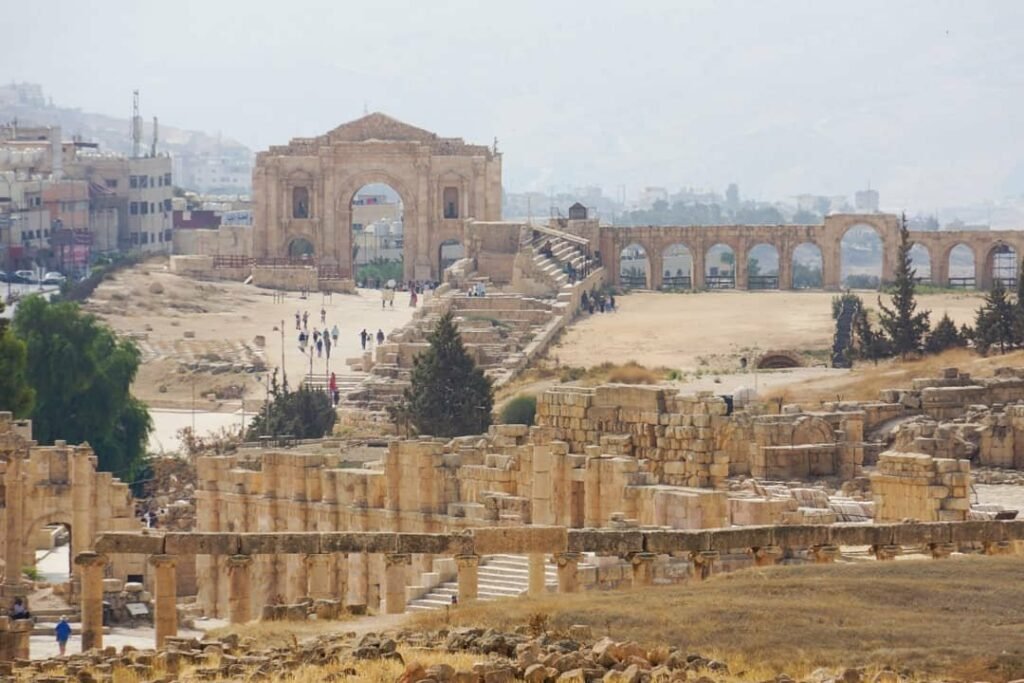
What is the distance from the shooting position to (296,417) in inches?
2739

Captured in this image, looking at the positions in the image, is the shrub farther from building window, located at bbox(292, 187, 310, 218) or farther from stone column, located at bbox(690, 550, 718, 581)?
building window, located at bbox(292, 187, 310, 218)

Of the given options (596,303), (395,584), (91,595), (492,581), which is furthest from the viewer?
(596,303)

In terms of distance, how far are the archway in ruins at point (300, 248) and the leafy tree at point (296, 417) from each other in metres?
53.0

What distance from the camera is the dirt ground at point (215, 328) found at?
282 feet

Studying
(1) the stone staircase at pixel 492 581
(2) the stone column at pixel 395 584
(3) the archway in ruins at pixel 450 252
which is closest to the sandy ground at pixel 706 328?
(3) the archway in ruins at pixel 450 252

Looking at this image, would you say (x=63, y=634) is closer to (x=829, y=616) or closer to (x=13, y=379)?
(x=829, y=616)

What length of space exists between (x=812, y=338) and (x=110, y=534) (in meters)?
53.5

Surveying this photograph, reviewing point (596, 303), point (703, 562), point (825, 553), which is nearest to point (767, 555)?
point (825, 553)

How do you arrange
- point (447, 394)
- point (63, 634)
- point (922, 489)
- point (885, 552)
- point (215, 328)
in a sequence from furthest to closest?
point (215, 328), point (447, 394), point (63, 634), point (922, 489), point (885, 552)

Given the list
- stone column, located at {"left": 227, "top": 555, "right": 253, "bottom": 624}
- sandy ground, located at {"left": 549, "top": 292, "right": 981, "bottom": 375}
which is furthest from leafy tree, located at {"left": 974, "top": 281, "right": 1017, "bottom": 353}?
stone column, located at {"left": 227, "top": 555, "right": 253, "bottom": 624}

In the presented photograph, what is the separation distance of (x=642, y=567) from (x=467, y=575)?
1824 millimetres

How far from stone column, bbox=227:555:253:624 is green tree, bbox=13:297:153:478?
28732mm

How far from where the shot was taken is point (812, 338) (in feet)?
288

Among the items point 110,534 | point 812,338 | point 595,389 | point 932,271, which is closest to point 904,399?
point 595,389
